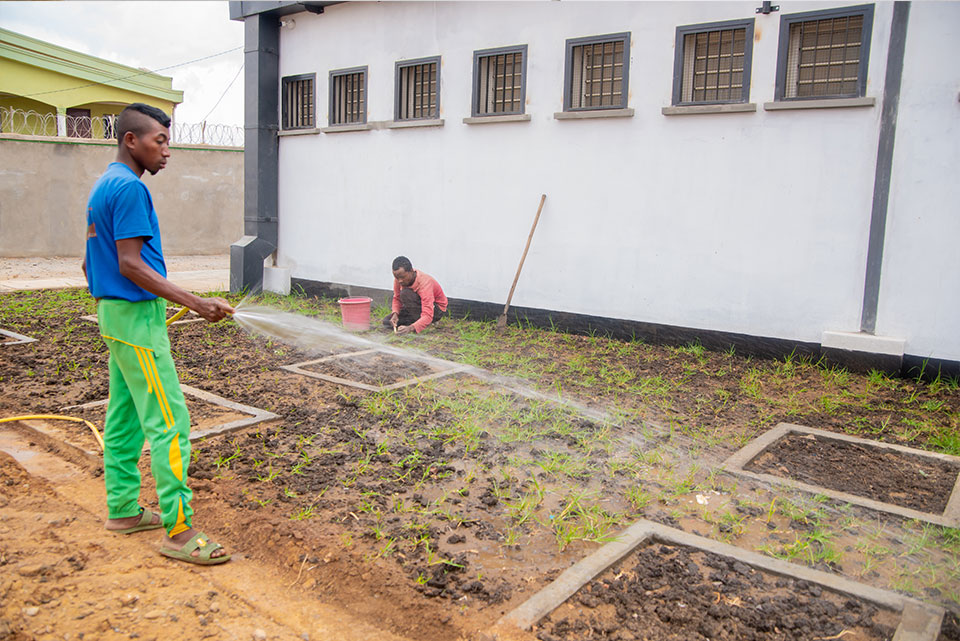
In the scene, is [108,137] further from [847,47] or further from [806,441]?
[806,441]

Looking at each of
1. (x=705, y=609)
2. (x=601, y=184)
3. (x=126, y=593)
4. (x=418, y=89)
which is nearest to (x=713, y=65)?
(x=601, y=184)

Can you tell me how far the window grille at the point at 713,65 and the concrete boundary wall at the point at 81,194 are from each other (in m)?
14.8

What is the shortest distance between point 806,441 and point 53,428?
19.2 ft

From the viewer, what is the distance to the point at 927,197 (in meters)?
7.20

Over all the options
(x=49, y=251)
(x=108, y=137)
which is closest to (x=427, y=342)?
(x=49, y=251)

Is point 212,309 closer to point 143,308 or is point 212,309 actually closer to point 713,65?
point 143,308

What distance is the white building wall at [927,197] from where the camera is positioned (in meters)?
7.02

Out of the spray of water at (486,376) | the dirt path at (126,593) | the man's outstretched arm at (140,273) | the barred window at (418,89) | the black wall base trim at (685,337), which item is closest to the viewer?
the dirt path at (126,593)

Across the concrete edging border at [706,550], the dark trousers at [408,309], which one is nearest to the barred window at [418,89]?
the dark trousers at [408,309]

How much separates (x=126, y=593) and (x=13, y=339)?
6884mm

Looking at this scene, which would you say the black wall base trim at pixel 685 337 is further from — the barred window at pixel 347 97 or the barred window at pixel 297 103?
the barred window at pixel 297 103

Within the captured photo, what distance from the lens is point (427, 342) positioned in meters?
9.14

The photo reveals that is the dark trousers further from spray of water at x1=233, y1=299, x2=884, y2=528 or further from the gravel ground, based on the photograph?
the gravel ground

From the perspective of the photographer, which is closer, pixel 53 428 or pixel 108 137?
pixel 53 428
